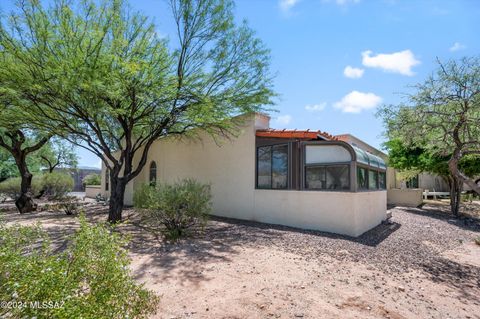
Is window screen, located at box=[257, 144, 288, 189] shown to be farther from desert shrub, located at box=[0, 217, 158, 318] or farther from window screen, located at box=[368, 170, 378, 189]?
desert shrub, located at box=[0, 217, 158, 318]

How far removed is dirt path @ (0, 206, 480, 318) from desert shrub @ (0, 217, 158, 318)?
137 centimetres

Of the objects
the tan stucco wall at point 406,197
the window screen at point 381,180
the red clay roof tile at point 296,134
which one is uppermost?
the red clay roof tile at point 296,134

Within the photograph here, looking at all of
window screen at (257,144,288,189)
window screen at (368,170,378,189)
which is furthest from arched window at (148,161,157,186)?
window screen at (368,170,378,189)

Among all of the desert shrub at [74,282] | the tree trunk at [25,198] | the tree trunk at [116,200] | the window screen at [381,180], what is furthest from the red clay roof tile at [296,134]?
the tree trunk at [25,198]

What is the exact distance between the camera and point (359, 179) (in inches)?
374

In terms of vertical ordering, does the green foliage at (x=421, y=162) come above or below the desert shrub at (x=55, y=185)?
above

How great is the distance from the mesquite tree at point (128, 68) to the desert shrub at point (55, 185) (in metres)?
13.6

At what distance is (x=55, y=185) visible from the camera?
2117cm

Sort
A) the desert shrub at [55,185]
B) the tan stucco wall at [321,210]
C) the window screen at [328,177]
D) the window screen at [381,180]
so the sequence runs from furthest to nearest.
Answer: the desert shrub at [55,185] < the window screen at [381,180] < the window screen at [328,177] < the tan stucco wall at [321,210]

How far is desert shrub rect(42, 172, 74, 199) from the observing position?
21.0m

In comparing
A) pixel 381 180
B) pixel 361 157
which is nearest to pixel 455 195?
pixel 381 180

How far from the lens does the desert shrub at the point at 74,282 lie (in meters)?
1.91

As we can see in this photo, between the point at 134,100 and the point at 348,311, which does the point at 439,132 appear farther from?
the point at 134,100

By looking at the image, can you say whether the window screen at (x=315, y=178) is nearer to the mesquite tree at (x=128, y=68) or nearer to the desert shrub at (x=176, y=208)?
the mesquite tree at (x=128, y=68)
